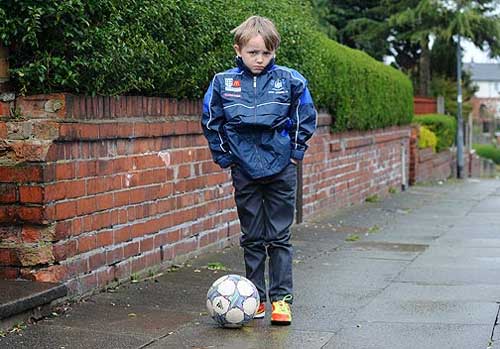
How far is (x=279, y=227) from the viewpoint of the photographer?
589 centimetres

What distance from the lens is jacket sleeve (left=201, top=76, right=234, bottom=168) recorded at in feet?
18.8

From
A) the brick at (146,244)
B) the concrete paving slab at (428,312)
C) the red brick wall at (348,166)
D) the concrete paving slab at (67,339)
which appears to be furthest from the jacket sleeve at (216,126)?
the red brick wall at (348,166)

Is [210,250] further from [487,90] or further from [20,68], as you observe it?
[487,90]

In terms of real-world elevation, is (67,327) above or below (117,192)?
below

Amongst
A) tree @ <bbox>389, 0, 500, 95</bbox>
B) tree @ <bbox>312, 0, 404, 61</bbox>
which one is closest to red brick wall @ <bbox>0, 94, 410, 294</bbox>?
tree @ <bbox>312, 0, 404, 61</bbox>

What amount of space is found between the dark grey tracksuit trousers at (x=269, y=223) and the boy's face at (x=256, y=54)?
62 cm

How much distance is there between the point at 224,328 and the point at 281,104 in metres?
1.35

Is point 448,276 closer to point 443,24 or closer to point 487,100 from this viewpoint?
point 443,24

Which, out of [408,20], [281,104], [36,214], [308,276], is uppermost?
[408,20]

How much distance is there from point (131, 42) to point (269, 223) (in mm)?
1619

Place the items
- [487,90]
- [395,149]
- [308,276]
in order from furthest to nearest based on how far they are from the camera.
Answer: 1. [487,90]
2. [395,149]
3. [308,276]

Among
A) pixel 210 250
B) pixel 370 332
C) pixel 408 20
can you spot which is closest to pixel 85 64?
pixel 370 332

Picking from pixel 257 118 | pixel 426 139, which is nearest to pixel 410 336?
pixel 257 118

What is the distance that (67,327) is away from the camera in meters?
5.48
